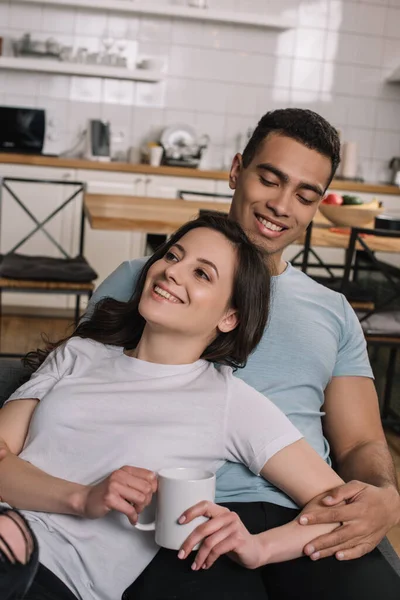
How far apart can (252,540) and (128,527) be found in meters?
0.19

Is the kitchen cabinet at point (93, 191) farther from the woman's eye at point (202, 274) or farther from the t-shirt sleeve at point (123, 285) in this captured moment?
the woman's eye at point (202, 274)

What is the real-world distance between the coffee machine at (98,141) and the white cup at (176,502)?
4433 millimetres

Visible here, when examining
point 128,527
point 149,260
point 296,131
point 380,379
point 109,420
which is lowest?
point 380,379

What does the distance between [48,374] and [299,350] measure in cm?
48

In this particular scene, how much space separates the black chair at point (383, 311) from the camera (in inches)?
134

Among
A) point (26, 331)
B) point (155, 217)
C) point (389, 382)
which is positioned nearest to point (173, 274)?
point (155, 217)

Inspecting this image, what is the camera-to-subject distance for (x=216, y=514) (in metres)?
1.29

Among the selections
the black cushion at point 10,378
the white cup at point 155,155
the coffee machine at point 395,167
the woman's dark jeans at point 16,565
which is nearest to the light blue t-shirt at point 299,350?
the black cushion at point 10,378

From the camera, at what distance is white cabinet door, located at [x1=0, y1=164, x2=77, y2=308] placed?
207 inches

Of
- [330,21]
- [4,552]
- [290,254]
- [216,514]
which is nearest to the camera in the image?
[4,552]

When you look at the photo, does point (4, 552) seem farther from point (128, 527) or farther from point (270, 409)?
point (270, 409)

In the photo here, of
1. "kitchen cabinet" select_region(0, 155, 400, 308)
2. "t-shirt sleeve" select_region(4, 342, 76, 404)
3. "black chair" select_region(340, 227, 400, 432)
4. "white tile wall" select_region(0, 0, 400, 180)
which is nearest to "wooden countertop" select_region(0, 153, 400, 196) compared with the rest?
"kitchen cabinet" select_region(0, 155, 400, 308)

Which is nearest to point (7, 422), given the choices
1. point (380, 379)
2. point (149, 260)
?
point (149, 260)

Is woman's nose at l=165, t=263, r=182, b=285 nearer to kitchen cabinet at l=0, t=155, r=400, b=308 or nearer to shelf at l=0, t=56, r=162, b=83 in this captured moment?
kitchen cabinet at l=0, t=155, r=400, b=308
